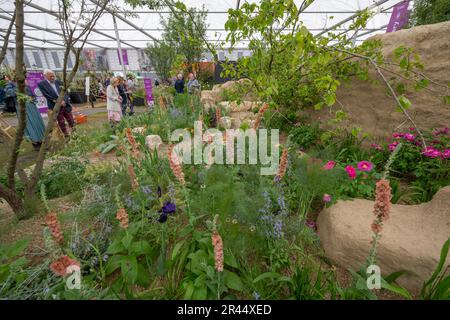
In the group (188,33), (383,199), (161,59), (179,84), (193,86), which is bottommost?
(383,199)

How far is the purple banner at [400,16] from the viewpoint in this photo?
575cm

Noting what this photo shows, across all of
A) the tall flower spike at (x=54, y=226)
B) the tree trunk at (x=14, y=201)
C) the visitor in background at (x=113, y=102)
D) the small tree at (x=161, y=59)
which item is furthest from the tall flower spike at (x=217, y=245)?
the small tree at (x=161, y=59)

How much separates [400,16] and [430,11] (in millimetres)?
1220

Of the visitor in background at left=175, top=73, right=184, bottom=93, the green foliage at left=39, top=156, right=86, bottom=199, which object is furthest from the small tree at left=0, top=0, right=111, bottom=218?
the visitor in background at left=175, top=73, right=184, bottom=93

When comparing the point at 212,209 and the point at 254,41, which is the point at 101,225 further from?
the point at 254,41

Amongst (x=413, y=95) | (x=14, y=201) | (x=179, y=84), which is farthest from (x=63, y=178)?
(x=179, y=84)

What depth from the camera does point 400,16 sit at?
5.94 m

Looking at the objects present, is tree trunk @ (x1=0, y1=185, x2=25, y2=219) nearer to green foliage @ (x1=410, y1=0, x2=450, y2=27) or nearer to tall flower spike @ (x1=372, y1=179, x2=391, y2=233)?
tall flower spike @ (x1=372, y1=179, x2=391, y2=233)

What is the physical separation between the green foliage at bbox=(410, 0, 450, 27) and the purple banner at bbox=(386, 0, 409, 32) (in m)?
0.73

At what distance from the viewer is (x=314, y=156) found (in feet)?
9.32

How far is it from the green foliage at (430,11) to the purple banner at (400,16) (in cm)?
73

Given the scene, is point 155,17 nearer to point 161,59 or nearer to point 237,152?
point 161,59
